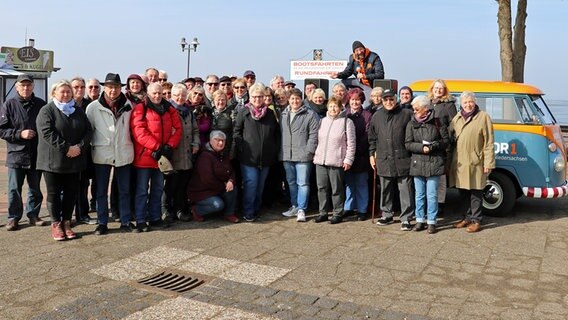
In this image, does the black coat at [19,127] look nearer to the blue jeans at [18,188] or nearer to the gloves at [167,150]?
the blue jeans at [18,188]

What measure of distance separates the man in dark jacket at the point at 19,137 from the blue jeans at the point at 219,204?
213cm

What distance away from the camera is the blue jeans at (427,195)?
22.6 feet

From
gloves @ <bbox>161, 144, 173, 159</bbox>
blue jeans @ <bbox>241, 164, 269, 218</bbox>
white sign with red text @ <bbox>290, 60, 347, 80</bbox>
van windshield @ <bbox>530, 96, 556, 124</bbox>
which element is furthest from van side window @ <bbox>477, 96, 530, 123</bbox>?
white sign with red text @ <bbox>290, 60, 347, 80</bbox>

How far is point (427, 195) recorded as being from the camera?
6.95 m

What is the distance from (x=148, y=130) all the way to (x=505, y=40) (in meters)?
9.94

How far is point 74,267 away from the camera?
5414 mm

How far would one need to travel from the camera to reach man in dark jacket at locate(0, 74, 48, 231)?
672 centimetres

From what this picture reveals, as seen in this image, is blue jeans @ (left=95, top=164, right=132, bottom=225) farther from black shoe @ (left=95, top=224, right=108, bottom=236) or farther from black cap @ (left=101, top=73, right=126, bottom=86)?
black cap @ (left=101, top=73, right=126, bottom=86)

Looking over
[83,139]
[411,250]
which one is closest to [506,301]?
[411,250]

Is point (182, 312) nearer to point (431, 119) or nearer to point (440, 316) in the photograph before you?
point (440, 316)

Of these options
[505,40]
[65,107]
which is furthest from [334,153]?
[505,40]

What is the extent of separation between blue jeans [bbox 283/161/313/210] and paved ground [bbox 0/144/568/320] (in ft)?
1.38

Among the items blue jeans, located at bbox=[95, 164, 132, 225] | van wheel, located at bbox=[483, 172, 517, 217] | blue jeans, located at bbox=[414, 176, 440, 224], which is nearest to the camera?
blue jeans, located at bbox=[95, 164, 132, 225]

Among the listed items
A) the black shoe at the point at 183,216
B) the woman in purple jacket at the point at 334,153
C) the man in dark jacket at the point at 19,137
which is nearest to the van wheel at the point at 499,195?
the woman in purple jacket at the point at 334,153
